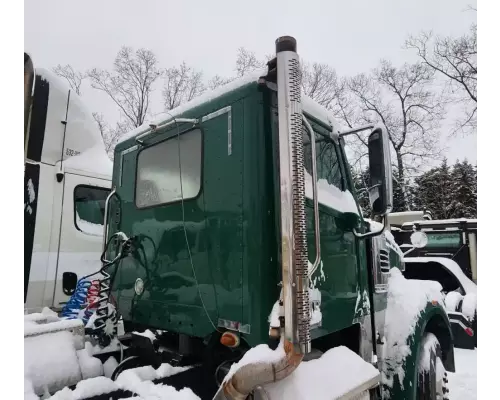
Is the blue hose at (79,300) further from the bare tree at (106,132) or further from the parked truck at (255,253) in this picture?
the bare tree at (106,132)

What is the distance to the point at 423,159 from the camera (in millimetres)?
2613

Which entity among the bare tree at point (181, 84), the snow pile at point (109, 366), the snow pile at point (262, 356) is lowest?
the snow pile at point (109, 366)

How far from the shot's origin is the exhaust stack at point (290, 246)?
1296mm

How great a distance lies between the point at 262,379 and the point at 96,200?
2558 mm

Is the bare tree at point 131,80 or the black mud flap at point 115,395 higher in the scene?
the bare tree at point 131,80

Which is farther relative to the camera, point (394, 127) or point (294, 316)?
point (394, 127)

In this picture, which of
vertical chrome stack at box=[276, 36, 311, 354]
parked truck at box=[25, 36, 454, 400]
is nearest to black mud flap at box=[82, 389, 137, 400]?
parked truck at box=[25, 36, 454, 400]

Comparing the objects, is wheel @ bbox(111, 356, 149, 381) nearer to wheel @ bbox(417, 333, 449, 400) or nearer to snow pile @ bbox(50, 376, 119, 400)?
snow pile @ bbox(50, 376, 119, 400)

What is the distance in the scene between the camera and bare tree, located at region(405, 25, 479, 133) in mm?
1816

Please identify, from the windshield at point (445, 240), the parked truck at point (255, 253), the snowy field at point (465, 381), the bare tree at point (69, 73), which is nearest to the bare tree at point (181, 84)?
the parked truck at point (255, 253)

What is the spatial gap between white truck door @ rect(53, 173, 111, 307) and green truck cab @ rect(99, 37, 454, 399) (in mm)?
973

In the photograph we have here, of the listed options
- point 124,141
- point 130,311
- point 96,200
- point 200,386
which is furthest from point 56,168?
point 200,386

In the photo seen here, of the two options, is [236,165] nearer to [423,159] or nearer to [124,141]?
[124,141]

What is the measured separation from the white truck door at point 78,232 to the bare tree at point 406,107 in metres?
2.16
